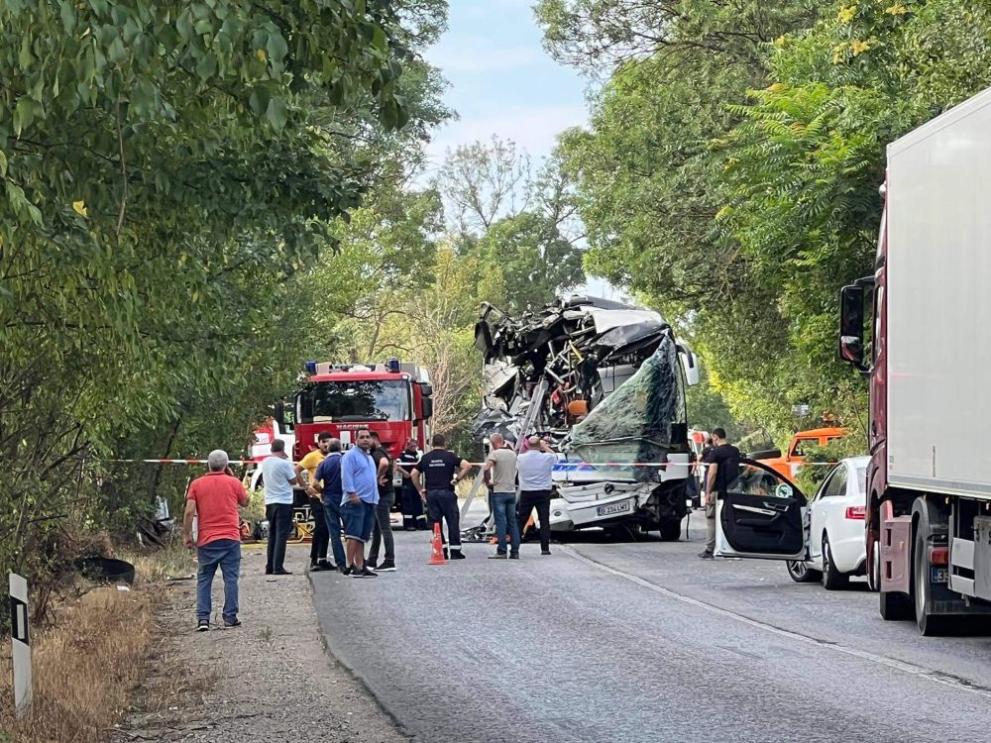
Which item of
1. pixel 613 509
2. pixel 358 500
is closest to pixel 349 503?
pixel 358 500

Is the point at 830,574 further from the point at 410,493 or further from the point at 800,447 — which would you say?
the point at 800,447

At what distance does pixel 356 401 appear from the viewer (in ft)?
113

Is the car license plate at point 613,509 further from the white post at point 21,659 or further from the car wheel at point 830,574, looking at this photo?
the white post at point 21,659

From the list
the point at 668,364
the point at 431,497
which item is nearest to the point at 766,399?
the point at 668,364

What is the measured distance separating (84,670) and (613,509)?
52.1ft

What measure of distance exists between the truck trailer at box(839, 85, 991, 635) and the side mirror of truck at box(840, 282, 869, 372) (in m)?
0.01

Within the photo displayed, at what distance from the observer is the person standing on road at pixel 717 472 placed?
24.2 metres

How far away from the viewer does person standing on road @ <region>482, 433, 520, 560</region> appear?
24.2 m

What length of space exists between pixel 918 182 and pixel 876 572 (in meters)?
4.09

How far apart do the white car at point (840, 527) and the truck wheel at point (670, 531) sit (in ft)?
27.9

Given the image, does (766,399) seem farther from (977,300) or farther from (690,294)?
(977,300)

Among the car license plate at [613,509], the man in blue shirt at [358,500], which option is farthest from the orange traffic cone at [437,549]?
the car license plate at [613,509]

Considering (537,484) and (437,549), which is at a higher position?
(537,484)

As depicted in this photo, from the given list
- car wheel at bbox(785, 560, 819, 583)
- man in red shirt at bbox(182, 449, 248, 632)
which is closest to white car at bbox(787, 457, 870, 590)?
car wheel at bbox(785, 560, 819, 583)
